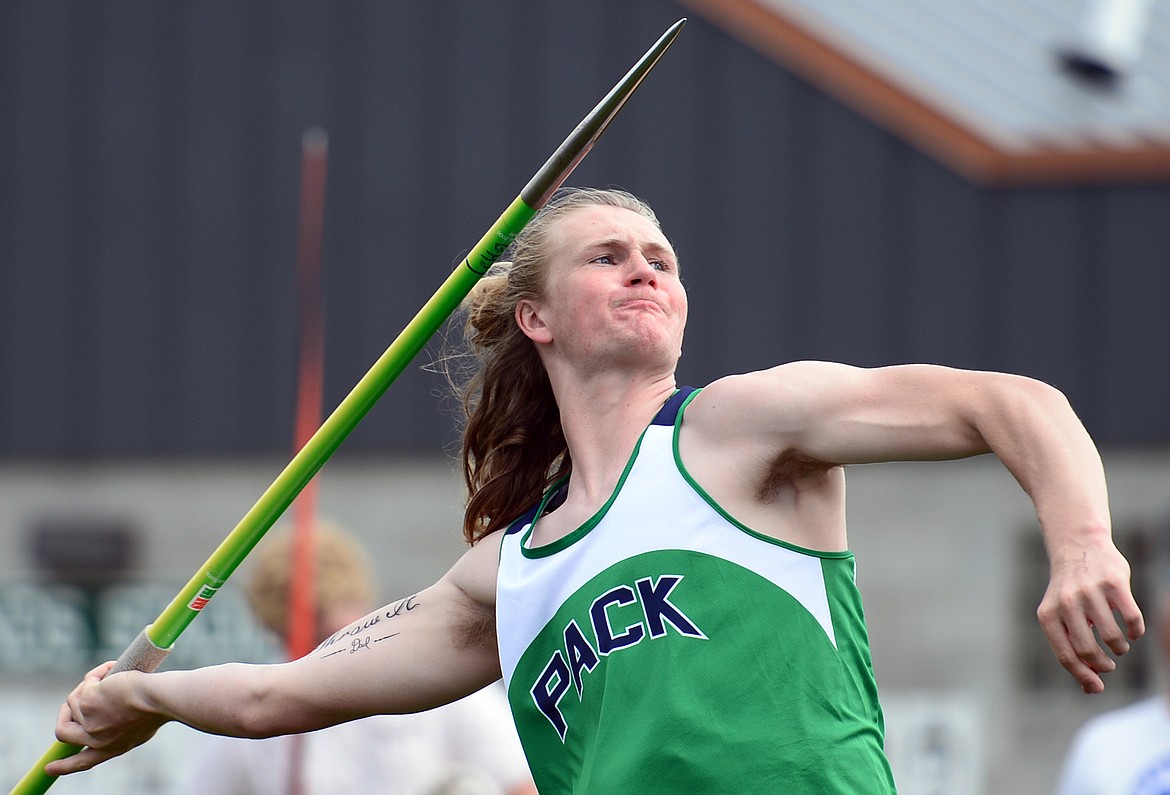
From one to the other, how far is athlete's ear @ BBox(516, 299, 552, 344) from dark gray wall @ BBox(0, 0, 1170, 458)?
578 cm

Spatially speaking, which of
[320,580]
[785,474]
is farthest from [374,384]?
[320,580]

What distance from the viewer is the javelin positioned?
247 cm

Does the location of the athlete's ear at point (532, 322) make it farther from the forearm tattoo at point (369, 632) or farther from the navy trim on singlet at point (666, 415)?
the forearm tattoo at point (369, 632)

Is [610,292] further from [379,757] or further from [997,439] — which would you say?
[379,757]

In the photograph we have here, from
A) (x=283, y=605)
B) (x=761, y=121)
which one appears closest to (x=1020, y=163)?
(x=761, y=121)

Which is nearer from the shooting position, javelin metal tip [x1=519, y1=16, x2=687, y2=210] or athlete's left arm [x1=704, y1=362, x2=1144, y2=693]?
athlete's left arm [x1=704, y1=362, x2=1144, y2=693]

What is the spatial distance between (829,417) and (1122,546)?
21.4 feet

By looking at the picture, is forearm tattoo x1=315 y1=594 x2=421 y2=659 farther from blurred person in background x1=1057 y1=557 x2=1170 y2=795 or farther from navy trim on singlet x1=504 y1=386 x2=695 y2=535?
blurred person in background x1=1057 y1=557 x2=1170 y2=795

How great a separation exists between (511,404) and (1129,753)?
2.56 metres

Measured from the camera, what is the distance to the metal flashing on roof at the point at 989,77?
851cm

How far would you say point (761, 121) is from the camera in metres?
8.75

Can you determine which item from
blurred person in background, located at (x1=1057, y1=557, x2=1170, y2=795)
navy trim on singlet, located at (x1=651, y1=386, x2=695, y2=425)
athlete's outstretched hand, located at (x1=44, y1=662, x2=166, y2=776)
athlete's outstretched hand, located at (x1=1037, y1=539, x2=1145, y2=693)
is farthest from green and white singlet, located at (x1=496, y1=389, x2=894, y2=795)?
blurred person in background, located at (x1=1057, y1=557, x2=1170, y2=795)

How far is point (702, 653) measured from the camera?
228cm

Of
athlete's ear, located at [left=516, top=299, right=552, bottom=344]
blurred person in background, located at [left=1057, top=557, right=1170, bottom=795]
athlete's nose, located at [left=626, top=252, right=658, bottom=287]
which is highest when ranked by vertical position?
athlete's nose, located at [left=626, top=252, right=658, bottom=287]
